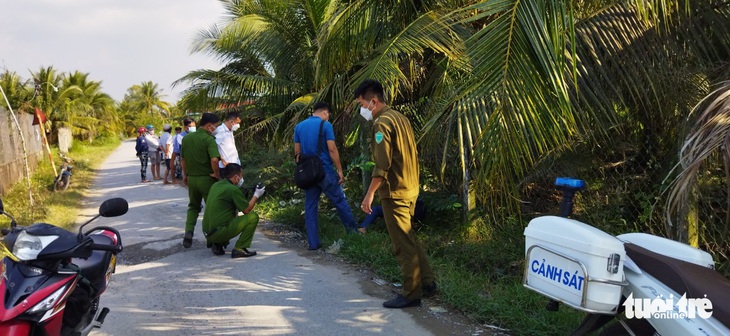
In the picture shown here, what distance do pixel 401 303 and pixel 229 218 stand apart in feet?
8.43

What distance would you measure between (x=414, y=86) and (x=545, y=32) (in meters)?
4.37

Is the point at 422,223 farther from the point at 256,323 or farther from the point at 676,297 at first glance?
the point at 676,297

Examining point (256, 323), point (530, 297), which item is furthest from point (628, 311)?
point (256, 323)

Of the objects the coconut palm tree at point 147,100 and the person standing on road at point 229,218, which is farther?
the coconut palm tree at point 147,100

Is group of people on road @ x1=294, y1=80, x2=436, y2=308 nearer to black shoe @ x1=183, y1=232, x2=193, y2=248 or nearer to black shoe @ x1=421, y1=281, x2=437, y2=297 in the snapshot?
black shoe @ x1=421, y1=281, x2=437, y2=297

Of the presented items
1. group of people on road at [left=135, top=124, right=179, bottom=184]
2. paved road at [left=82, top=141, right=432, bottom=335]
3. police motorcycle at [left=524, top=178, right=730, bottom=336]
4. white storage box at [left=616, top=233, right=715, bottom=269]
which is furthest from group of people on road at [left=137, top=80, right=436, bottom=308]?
group of people on road at [left=135, top=124, right=179, bottom=184]

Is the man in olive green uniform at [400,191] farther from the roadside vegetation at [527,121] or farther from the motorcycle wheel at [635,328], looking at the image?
the motorcycle wheel at [635,328]

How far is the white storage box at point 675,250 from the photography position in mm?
2664

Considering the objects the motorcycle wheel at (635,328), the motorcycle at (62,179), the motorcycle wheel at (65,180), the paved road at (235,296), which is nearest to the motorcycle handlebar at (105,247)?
the paved road at (235,296)

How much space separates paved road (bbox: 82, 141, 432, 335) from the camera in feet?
13.8

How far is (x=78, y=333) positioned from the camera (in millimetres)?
3268

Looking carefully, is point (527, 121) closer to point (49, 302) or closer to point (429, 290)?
point (429, 290)

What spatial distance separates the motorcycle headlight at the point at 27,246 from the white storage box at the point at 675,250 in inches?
121

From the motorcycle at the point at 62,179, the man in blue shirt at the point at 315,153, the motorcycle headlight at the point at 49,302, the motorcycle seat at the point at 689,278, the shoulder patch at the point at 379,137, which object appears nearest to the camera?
the motorcycle seat at the point at 689,278
